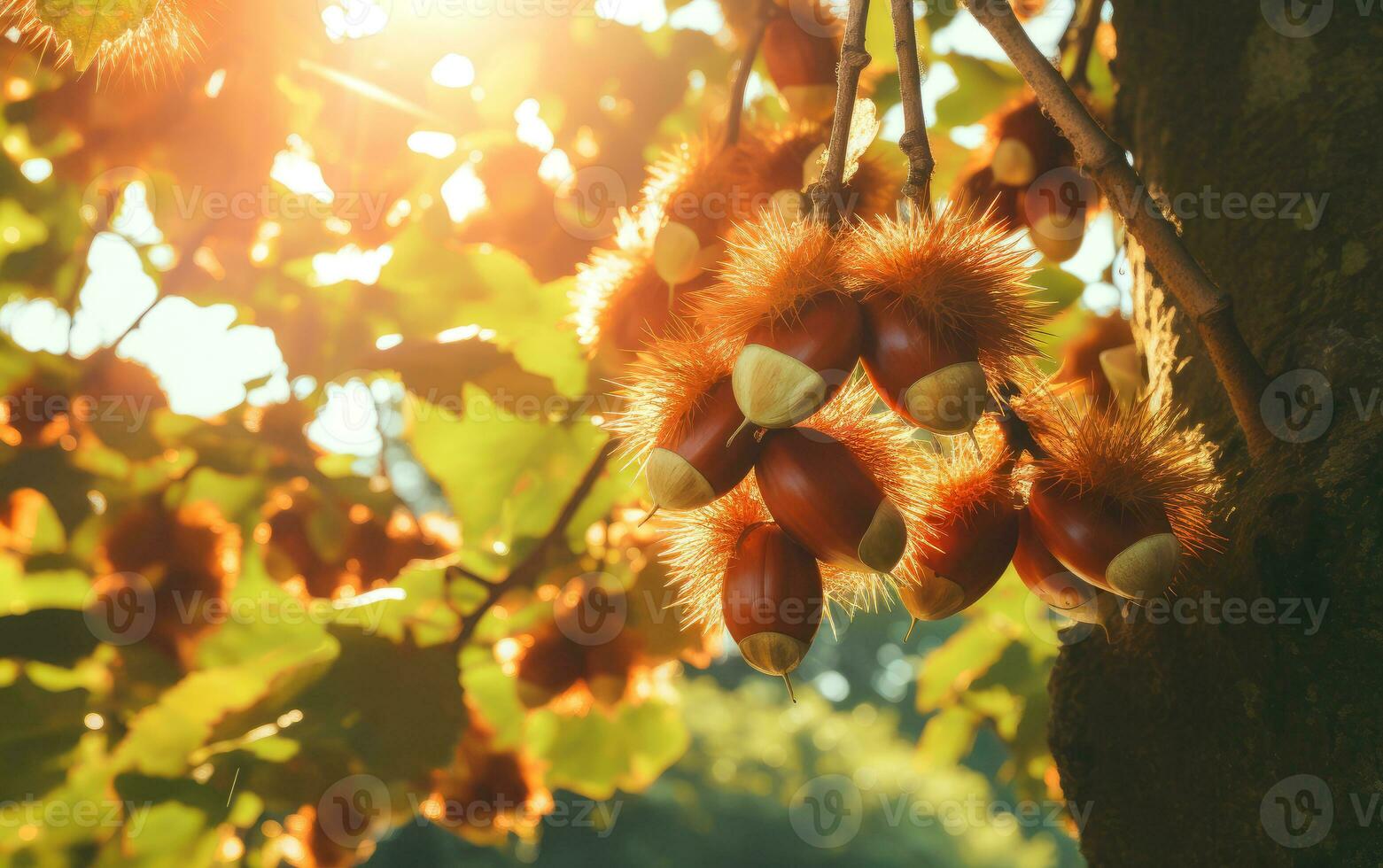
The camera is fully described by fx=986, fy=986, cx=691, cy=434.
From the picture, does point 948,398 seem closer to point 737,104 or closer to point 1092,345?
point 737,104

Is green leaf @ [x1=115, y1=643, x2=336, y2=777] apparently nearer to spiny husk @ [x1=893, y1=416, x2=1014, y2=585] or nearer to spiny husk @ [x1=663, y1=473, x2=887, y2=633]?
spiny husk @ [x1=663, y1=473, x2=887, y2=633]

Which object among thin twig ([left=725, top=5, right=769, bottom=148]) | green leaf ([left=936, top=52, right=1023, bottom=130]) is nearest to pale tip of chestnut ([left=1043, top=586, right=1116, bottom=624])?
thin twig ([left=725, top=5, right=769, bottom=148])

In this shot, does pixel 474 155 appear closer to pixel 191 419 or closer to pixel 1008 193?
pixel 191 419

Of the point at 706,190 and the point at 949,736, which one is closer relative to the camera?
the point at 706,190

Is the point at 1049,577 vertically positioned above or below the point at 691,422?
above

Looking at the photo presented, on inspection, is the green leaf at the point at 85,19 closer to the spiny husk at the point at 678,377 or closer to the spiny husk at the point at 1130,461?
the spiny husk at the point at 678,377

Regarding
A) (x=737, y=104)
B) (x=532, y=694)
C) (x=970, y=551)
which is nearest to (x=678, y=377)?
(x=970, y=551)
